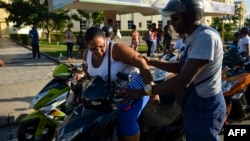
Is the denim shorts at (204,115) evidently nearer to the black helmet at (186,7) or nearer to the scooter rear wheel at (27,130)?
the black helmet at (186,7)

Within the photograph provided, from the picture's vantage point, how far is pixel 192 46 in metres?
2.08

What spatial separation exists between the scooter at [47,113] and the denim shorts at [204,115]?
2.32 metres

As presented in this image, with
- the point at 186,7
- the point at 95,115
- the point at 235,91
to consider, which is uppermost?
the point at 186,7

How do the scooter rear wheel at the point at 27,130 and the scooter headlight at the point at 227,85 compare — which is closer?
the scooter rear wheel at the point at 27,130

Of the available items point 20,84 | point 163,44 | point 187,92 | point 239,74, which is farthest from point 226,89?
point 163,44

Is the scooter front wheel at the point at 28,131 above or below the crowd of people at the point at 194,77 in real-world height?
below

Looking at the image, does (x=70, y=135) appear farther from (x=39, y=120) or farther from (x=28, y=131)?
(x=28, y=131)

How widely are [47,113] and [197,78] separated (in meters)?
2.57

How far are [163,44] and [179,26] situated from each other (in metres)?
16.6

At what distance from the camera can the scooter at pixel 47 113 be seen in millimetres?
4129

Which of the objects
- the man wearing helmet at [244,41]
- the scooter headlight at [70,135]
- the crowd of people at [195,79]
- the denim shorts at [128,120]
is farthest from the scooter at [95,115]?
the man wearing helmet at [244,41]

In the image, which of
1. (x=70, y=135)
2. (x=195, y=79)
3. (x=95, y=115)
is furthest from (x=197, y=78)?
(x=70, y=135)

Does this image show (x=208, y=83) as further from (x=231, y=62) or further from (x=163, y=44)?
(x=163, y=44)

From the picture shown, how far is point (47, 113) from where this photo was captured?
411 cm
